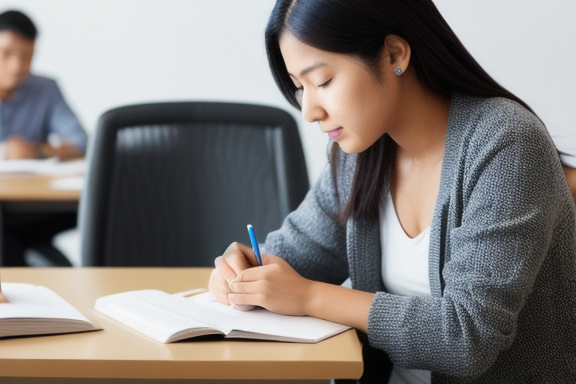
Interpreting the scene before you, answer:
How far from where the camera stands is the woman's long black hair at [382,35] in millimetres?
1188

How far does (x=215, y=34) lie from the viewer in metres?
3.10

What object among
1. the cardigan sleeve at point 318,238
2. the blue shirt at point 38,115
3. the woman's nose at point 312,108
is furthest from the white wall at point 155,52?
the woman's nose at point 312,108

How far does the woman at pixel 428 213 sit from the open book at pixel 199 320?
22 millimetres

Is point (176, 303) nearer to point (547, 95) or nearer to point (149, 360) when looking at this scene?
point (149, 360)

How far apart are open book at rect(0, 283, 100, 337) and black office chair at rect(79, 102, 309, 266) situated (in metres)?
0.62

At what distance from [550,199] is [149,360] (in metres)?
0.59

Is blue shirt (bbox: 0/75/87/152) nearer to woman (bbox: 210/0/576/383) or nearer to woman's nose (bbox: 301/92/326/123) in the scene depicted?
woman (bbox: 210/0/576/383)

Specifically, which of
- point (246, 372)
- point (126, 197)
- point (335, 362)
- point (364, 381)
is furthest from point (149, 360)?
point (126, 197)

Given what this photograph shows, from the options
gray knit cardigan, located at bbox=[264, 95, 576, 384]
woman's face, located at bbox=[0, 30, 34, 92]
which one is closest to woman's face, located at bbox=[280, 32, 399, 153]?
gray knit cardigan, located at bbox=[264, 95, 576, 384]

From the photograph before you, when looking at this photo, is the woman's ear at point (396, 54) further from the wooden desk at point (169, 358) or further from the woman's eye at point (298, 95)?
the wooden desk at point (169, 358)

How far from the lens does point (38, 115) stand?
3.22 metres

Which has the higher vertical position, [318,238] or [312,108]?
[312,108]

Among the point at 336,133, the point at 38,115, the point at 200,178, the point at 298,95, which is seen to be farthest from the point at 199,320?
the point at 38,115

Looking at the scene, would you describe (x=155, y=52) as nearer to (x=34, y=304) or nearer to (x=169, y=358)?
(x=34, y=304)
